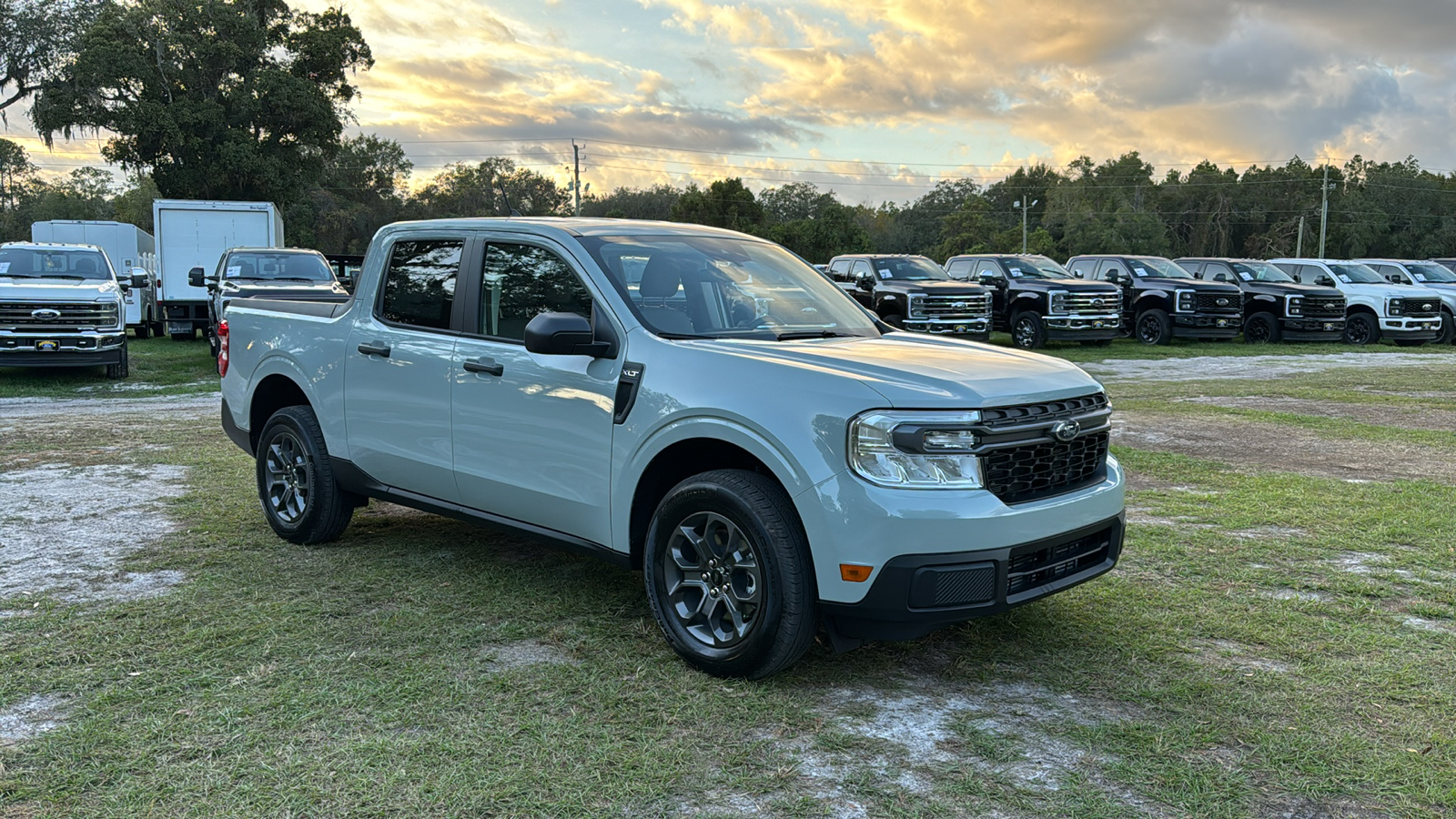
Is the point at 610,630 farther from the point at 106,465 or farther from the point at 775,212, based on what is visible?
the point at 775,212

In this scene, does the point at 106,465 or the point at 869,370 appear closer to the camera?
the point at 869,370

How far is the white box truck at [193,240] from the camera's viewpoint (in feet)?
71.2

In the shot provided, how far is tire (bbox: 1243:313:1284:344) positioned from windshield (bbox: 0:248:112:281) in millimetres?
23918

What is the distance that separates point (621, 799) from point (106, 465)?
731 cm

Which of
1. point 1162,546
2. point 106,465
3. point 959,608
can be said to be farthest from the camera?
point 106,465

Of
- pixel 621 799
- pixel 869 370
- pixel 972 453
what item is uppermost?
pixel 869 370

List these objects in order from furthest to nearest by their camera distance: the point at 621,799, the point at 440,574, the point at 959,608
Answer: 1. the point at 440,574
2. the point at 959,608
3. the point at 621,799

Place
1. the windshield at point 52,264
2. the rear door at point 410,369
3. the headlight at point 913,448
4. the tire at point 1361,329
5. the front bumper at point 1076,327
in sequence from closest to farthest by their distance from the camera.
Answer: the headlight at point 913,448
the rear door at point 410,369
the windshield at point 52,264
the front bumper at point 1076,327
the tire at point 1361,329

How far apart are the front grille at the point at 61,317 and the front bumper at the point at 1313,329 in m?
23.9

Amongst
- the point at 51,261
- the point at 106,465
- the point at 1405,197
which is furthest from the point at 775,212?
the point at 106,465

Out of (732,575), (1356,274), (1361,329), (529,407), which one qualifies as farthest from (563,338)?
(1356,274)

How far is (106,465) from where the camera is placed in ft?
28.9

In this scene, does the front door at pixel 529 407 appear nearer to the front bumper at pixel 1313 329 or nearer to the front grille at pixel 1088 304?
the front grille at pixel 1088 304

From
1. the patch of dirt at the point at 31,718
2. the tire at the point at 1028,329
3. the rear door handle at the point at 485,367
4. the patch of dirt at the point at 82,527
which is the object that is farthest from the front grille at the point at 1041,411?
the tire at the point at 1028,329
